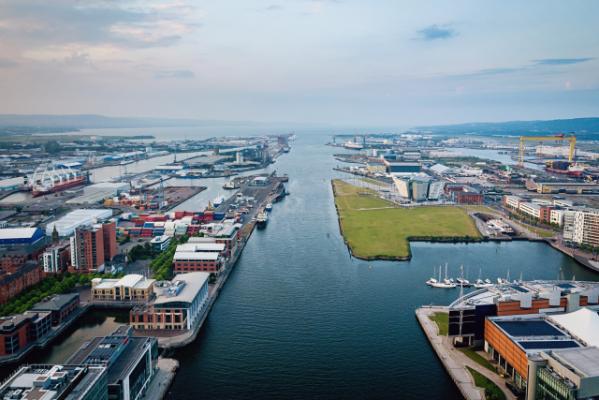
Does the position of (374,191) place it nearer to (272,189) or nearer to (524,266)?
(272,189)

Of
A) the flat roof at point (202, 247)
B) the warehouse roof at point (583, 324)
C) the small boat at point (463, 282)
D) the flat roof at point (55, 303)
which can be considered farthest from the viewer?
the flat roof at point (202, 247)

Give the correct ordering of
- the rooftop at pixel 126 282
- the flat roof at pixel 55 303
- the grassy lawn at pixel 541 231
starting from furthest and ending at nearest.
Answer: the grassy lawn at pixel 541 231 < the rooftop at pixel 126 282 < the flat roof at pixel 55 303

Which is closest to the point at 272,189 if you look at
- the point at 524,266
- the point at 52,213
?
the point at 52,213

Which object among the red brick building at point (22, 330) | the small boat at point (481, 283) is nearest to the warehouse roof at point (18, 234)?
the red brick building at point (22, 330)

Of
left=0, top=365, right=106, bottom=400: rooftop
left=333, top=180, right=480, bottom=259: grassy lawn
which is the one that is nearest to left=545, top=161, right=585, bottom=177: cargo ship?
left=333, top=180, right=480, bottom=259: grassy lawn

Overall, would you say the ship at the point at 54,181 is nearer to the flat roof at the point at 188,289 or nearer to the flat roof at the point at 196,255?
the flat roof at the point at 196,255

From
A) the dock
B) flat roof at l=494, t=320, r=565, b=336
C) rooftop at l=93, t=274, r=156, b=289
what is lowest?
the dock

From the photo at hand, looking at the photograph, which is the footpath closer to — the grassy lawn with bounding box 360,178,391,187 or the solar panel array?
the solar panel array
